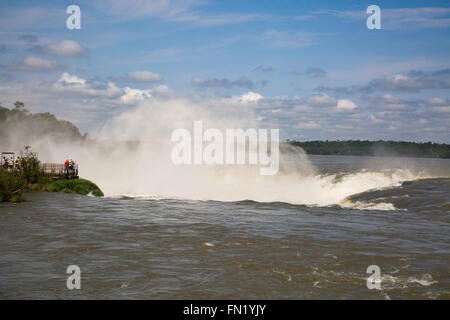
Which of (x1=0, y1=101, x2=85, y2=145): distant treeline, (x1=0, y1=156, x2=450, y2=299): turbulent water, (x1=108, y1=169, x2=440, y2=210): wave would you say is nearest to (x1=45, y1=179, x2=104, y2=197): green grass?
(x1=108, y1=169, x2=440, y2=210): wave

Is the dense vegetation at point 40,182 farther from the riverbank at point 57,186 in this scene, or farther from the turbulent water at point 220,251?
the turbulent water at point 220,251

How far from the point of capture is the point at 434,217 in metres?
24.4

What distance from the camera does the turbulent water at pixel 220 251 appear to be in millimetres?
10727

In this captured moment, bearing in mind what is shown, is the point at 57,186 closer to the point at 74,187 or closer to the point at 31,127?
the point at 74,187

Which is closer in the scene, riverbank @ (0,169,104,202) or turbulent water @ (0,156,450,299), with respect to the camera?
turbulent water @ (0,156,450,299)

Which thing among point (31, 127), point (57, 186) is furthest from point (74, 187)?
point (31, 127)

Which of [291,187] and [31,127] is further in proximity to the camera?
[31,127]

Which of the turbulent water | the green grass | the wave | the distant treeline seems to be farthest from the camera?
the distant treeline

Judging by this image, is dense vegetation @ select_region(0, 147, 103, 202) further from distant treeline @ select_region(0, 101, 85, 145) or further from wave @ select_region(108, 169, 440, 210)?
distant treeline @ select_region(0, 101, 85, 145)

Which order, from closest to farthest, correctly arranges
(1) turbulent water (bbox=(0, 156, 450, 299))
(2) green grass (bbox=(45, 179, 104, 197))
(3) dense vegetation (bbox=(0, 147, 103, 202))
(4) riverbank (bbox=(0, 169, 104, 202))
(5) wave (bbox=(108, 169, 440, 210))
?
(1) turbulent water (bbox=(0, 156, 450, 299)), (4) riverbank (bbox=(0, 169, 104, 202)), (3) dense vegetation (bbox=(0, 147, 103, 202)), (2) green grass (bbox=(45, 179, 104, 197)), (5) wave (bbox=(108, 169, 440, 210))

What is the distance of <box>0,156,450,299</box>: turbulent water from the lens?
35.2 feet

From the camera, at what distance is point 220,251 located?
583 inches
